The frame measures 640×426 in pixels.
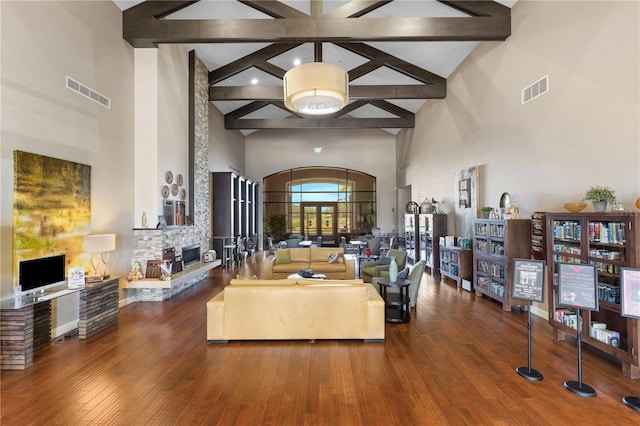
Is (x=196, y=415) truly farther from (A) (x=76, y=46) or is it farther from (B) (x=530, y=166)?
A: (B) (x=530, y=166)

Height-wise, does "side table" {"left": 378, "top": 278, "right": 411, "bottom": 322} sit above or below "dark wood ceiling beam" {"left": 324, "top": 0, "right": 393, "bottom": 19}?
below

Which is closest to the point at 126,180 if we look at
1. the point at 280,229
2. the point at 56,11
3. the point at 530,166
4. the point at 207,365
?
the point at 56,11

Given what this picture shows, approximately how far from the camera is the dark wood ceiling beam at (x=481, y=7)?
580 centimetres

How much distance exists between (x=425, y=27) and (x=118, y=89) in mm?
5460

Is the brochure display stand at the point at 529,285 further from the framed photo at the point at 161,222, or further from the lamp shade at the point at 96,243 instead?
the framed photo at the point at 161,222

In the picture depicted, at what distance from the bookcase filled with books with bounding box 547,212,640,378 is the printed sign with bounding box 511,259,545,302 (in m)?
0.39

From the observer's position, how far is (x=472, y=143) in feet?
24.5

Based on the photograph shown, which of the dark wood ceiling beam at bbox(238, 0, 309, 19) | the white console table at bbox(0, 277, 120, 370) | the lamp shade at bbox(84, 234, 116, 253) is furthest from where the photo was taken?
the dark wood ceiling beam at bbox(238, 0, 309, 19)

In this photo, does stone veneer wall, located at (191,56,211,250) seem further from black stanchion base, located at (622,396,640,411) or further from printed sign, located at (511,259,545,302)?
black stanchion base, located at (622,396,640,411)

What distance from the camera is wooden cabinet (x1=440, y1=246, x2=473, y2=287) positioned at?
6.96 meters

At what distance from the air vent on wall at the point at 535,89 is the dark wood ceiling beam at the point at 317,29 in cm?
122

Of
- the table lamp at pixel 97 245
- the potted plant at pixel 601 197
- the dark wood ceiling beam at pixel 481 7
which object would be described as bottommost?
the table lamp at pixel 97 245

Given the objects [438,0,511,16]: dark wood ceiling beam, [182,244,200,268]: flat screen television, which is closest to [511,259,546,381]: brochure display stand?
[438,0,511,16]: dark wood ceiling beam

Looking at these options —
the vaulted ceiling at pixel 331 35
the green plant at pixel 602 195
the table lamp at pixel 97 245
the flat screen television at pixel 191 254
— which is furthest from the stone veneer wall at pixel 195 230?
the green plant at pixel 602 195
